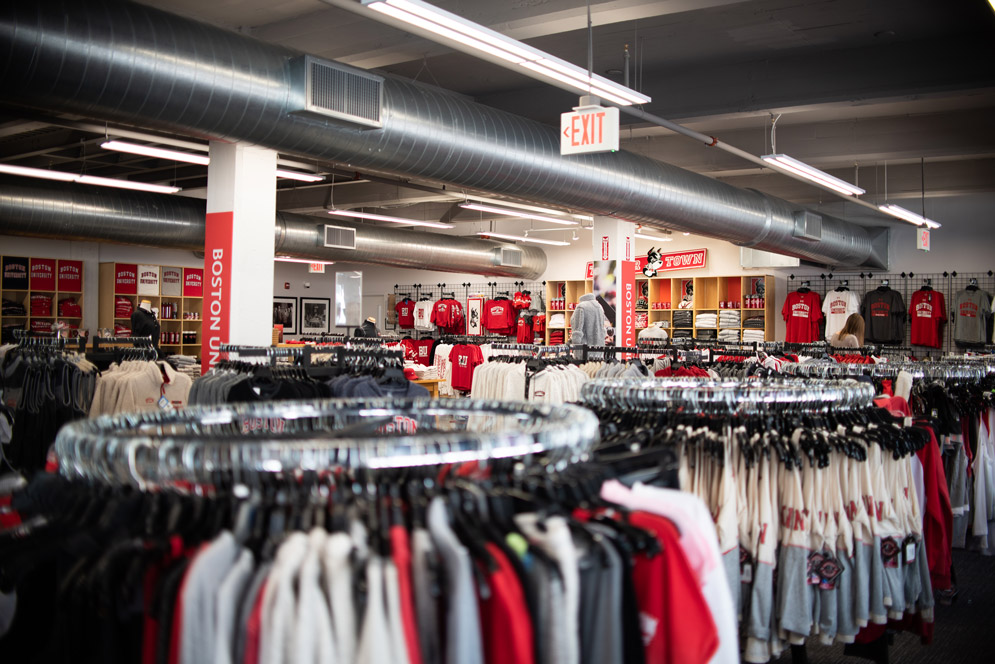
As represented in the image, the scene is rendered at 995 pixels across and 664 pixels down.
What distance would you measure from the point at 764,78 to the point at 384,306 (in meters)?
12.9

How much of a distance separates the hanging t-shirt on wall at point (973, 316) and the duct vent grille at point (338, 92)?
35.1ft

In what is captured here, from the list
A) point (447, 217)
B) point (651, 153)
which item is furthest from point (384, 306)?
point (651, 153)

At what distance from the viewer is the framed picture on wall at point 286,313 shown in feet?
60.7

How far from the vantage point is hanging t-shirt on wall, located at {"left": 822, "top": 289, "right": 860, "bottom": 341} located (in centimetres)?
1324

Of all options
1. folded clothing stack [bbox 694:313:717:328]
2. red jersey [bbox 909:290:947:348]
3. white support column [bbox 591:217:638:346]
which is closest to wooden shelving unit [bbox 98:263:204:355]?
white support column [bbox 591:217:638:346]

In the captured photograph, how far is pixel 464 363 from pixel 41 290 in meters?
8.74

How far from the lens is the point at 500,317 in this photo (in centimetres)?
1605

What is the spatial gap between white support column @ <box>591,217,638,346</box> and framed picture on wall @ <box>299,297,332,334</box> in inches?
415

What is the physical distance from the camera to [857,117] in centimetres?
913

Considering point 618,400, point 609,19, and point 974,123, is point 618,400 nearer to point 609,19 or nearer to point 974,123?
point 609,19

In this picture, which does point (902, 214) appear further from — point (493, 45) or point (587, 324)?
point (493, 45)

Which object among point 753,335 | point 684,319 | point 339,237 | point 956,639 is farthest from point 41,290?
point 956,639

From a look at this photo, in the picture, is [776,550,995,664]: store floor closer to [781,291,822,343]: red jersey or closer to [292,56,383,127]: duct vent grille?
[292,56,383,127]: duct vent grille

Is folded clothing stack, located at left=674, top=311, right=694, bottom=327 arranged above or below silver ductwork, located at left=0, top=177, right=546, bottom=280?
below
